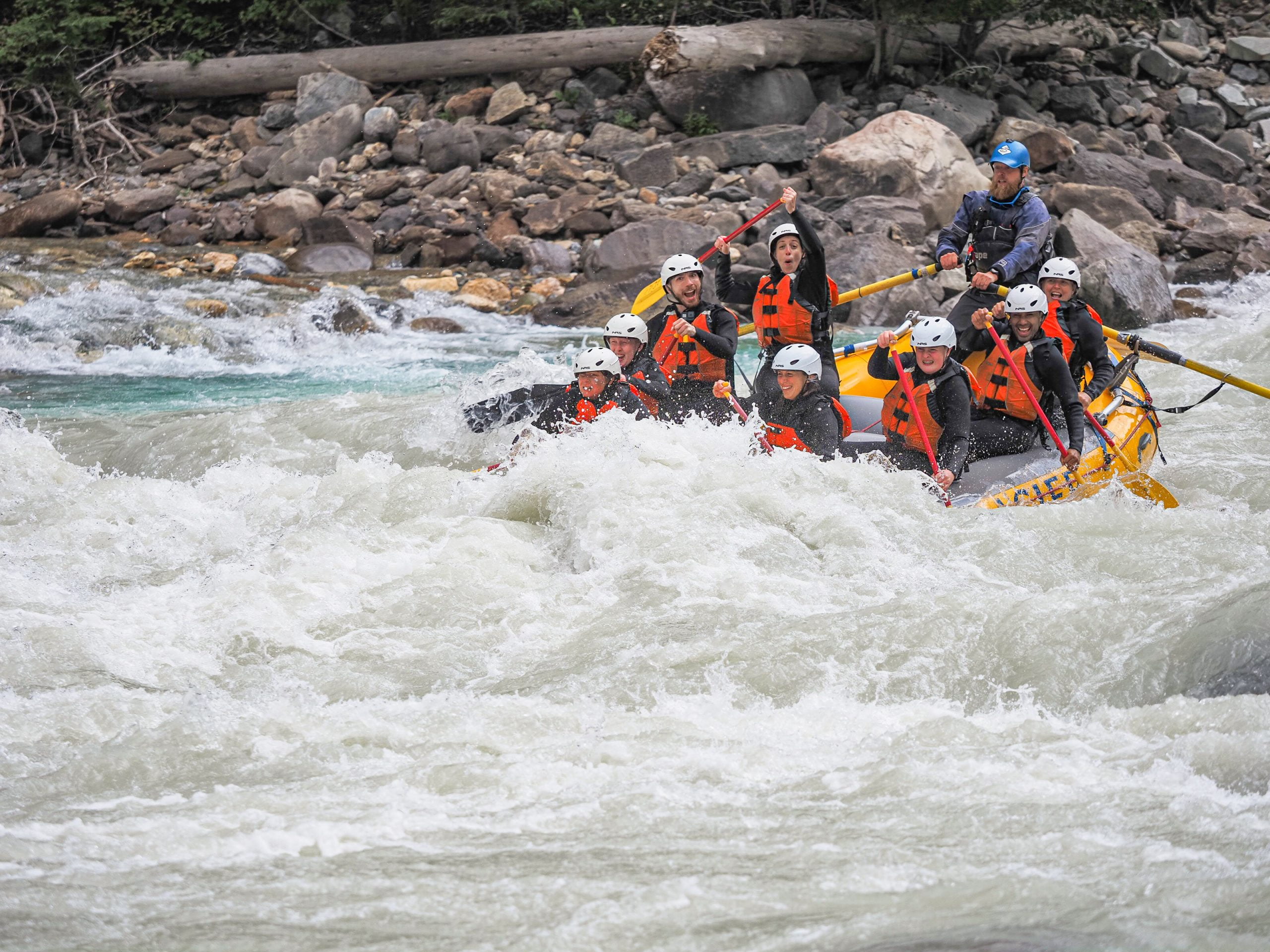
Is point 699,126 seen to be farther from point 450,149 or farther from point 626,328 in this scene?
point 626,328

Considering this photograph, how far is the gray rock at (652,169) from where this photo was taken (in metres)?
15.3

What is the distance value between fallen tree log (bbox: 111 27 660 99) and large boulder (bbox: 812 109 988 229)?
399 cm

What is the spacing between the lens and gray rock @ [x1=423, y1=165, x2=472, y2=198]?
15672mm

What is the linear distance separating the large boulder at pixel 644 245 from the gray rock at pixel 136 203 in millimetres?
6303

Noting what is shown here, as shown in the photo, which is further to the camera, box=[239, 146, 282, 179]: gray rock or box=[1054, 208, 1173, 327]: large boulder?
box=[239, 146, 282, 179]: gray rock

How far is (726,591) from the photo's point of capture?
539 cm

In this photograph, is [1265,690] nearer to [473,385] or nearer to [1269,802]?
[1269,802]

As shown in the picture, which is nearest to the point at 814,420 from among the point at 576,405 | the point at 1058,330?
the point at 576,405

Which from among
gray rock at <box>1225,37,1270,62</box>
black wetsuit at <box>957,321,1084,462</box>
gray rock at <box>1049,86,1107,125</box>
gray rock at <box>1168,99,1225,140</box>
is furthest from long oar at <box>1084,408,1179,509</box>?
gray rock at <box>1225,37,1270,62</box>

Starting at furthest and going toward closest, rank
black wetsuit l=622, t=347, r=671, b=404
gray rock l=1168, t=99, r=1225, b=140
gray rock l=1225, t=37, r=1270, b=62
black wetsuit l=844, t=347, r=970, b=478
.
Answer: gray rock l=1225, t=37, r=1270, b=62, gray rock l=1168, t=99, r=1225, b=140, black wetsuit l=622, t=347, r=671, b=404, black wetsuit l=844, t=347, r=970, b=478

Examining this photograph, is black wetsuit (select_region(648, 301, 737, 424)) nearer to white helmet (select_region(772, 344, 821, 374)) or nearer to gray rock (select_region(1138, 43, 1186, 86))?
white helmet (select_region(772, 344, 821, 374))

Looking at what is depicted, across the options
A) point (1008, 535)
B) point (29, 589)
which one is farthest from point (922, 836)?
point (29, 589)

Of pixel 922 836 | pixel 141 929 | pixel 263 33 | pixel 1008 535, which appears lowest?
pixel 1008 535

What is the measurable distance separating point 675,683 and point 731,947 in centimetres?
169
